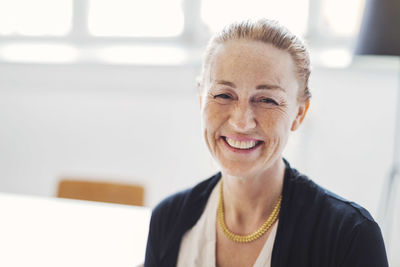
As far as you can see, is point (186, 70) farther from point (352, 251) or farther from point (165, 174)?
point (352, 251)

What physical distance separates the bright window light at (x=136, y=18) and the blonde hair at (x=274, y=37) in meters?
2.43

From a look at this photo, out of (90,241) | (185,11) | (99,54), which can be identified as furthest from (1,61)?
(90,241)

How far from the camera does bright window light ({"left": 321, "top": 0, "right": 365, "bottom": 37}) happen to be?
309cm

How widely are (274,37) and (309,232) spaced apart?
46cm

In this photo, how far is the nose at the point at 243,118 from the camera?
3.61 feet

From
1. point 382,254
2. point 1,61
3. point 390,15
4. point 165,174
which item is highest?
point 390,15

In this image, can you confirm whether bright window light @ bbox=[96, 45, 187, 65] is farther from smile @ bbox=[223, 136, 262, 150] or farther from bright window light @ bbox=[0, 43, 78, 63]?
smile @ bbox=[223, 136, 262, 150]

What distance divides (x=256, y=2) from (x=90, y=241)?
2.25 metres

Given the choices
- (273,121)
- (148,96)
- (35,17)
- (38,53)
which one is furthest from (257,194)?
(35,17)

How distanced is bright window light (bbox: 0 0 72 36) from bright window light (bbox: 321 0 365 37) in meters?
2.00

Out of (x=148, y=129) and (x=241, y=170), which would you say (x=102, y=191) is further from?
(x=241, y=170)

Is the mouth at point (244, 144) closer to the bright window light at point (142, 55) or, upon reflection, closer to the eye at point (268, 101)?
the eye at point (268, 101)

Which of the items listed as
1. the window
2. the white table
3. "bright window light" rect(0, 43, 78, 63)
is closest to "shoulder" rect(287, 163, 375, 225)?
the white table

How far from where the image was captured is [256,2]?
128 inches
